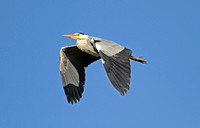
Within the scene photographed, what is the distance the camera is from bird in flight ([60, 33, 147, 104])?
30.0ft

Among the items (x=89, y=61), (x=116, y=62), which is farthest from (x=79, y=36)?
(x=116, y=62)

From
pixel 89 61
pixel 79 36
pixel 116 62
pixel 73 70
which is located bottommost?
pixel 116 62

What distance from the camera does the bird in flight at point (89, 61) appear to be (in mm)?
9156

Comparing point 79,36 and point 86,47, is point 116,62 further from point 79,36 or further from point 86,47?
point 79,36

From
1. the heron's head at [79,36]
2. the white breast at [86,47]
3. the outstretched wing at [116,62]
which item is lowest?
the outstretched wing at [116,62]

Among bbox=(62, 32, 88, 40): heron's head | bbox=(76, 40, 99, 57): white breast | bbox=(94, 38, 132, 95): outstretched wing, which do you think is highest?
bbox=(62, 32, 88, 40): heron's head

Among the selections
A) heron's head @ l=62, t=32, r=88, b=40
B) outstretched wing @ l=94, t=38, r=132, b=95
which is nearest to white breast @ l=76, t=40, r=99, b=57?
heron's head @ l=62, t=32, r=88, b=40

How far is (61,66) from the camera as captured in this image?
41.1ft

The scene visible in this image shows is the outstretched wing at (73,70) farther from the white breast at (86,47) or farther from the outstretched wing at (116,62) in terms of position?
the outstretched wing at (116,62)

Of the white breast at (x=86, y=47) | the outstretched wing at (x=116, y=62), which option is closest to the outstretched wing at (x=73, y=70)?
the white breast at (x=86, y=47)

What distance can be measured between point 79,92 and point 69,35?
1978mm

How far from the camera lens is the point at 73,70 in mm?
12484

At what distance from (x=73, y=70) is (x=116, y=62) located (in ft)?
10.6

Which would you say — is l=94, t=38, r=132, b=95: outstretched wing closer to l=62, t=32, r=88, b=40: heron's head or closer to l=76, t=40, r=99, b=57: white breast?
l=76, t=40, r=99, b=57: white breast
